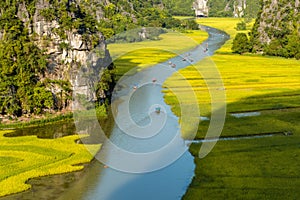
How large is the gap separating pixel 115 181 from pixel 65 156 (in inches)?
349

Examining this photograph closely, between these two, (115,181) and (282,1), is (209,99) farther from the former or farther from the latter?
(282,1)

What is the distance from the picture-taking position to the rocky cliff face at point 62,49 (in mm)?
67531

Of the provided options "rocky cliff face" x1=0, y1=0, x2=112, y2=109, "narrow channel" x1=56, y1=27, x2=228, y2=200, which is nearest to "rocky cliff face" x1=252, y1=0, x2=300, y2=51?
"rocky cliff face" x1=0, y1=0, x2=112, y2=109

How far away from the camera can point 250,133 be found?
56.0 metres

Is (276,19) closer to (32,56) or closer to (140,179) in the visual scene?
(32,56)

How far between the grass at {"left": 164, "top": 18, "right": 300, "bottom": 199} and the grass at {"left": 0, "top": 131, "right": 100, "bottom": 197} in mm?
12474

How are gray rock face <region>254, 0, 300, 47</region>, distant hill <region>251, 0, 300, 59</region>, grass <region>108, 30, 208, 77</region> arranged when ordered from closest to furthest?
grass <region>108, 30, 208, 77</region> < distant hill <region>251, 0, 300, 59</region> < gray rock face <region>254, 0, 300, 47</region>

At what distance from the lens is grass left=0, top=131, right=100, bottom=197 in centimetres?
4325

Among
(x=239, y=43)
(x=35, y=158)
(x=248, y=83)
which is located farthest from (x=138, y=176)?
(x=239, y=43)

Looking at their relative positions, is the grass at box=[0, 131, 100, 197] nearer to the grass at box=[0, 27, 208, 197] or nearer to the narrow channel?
the grass at box=[0, 27, 208, 197]

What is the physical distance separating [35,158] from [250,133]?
25.4 meters

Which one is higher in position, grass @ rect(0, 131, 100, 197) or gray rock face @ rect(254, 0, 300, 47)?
gray rock face @ rect(254, 0, 300, 47)

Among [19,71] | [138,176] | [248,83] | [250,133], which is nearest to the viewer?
[138,176]

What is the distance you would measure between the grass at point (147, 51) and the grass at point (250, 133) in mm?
13326
